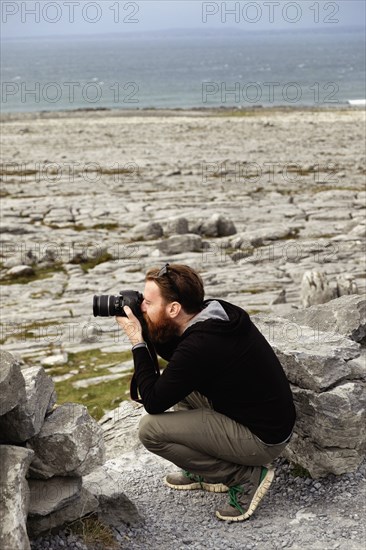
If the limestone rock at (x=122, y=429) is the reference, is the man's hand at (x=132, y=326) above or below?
above

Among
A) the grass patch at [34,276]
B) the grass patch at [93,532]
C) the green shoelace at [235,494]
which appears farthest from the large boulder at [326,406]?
the grass patch at [34,276]

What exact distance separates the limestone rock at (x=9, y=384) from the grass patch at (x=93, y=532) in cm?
172

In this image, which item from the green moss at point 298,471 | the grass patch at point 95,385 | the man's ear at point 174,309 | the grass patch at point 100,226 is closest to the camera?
the man's ear at point 174,309

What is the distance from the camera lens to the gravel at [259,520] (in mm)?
9453

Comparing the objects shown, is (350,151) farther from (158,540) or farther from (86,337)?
(158,540)

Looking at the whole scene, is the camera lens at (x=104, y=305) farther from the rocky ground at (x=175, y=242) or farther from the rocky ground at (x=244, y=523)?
the rocky ground at (x=175, y=242)

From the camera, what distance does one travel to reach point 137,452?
1228 cm

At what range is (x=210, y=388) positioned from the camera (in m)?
9.46

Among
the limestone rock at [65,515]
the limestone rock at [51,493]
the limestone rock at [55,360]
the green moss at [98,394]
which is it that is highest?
the limestone rock at [51,493]

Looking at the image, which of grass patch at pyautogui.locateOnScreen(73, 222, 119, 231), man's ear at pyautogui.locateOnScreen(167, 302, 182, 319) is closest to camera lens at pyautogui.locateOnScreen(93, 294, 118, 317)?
man's ear at pyautogui.locateOnScreen(167, 302, 182, 319)

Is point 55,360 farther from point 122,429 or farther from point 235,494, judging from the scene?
point 235,494

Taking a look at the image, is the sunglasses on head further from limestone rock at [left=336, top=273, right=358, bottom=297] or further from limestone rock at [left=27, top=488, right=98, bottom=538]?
limestone rock at [left=336, top=273, right=358, bottom=297]

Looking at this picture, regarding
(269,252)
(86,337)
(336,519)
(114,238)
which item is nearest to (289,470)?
(336,519)

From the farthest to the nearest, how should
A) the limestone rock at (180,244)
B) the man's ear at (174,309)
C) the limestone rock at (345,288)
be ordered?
1. the limestone rock at (180,244)
2. the limestone rock at (345,288)
3. the man's ear at (174,309)
